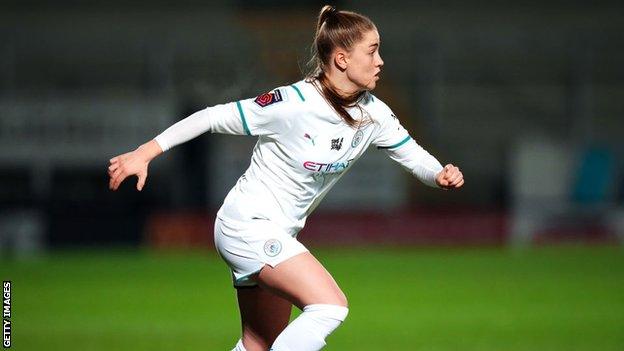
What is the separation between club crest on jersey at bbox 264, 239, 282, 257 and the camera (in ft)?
20.1

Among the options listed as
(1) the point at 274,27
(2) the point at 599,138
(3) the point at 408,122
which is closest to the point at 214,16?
(1) the point at 274,27

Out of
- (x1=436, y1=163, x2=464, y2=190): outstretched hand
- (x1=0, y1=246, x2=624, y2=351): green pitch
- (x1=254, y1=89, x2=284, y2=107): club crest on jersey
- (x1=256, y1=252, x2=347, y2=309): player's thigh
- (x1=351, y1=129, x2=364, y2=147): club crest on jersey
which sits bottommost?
(x1=0, y1=246, x2=624, y2=351): green pitch

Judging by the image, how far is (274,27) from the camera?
25.3 m

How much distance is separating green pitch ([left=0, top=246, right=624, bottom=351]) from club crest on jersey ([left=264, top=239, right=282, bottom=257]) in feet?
13.7

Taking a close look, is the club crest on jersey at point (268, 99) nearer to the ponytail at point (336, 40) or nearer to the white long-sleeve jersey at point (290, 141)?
the white long-sleeve jersey at point (290, 141)

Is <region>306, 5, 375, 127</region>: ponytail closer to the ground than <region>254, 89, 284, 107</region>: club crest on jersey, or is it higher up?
higher up

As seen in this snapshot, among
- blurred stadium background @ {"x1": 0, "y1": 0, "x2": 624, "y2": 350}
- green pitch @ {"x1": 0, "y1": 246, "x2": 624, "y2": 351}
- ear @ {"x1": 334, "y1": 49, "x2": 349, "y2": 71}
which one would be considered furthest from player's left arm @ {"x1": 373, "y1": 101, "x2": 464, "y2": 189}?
blurred stadium background @ {"x1": 0, "y1": 0, "x2": 624, "y2": 350}

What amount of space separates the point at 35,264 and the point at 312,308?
40.9 feet

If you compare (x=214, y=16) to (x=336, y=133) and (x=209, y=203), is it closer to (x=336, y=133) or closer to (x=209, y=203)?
(x=209, y=203)

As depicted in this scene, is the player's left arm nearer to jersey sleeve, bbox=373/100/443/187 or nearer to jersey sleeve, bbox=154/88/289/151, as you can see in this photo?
jersey sleeve, bbox=373/100/443/187

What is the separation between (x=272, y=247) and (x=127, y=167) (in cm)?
86

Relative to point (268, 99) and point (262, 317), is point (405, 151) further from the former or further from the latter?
point (262, 317)

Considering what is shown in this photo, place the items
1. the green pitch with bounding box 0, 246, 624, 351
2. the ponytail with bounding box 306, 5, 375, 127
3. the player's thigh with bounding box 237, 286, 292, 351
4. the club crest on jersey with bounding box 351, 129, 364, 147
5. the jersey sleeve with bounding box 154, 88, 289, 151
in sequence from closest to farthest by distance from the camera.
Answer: the jersey sleeve with bounding box 154, 88, 289, 151 → the ponytail with bounding box 306, 5, 375, 127 → the club crest on jersey with bounding box 351, 129, 364, 147 → the player's thigh with bounding box 237, 286, 292, 351 → the green pitch with bounding box 0, 246, 624, 351

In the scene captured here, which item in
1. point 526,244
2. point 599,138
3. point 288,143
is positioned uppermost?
point 288,143
